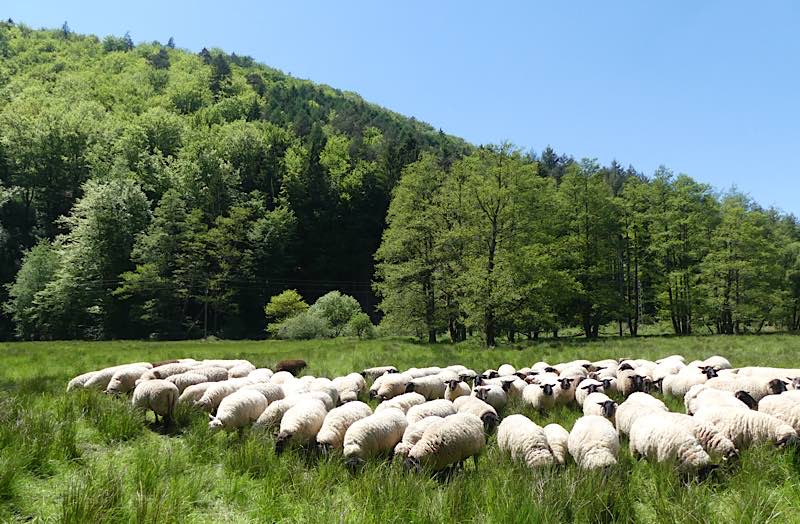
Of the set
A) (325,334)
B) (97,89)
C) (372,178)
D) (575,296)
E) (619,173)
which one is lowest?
(325,334)

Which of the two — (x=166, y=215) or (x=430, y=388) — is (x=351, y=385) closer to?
(x=430, y=388)

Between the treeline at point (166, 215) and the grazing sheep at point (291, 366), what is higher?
the treeline at point (166, 215)

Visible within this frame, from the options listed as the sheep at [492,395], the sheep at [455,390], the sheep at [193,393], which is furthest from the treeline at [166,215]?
the sheep at [492,395]

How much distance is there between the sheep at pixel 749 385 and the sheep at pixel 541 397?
3255 millimetres

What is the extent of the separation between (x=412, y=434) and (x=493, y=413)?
6.86 ft

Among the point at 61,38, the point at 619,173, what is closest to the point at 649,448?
the point at 619,173

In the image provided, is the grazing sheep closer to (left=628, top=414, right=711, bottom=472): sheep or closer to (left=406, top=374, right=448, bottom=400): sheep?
(left=406, top=374, right=448, bottom=400): sheep

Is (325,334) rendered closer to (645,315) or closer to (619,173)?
(645,315)

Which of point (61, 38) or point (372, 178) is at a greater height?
point (61, 38)

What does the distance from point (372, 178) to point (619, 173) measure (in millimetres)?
78277

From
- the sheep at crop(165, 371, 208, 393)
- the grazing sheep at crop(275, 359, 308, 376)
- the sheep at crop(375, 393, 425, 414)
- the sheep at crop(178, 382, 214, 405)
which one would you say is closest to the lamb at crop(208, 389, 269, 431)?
the sheep at crop(178, 382, 214, 405)

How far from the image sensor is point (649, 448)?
19.9 feet

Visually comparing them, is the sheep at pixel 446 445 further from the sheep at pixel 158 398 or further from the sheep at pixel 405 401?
the sheep at pixel 158 398

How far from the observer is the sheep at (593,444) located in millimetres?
5602
